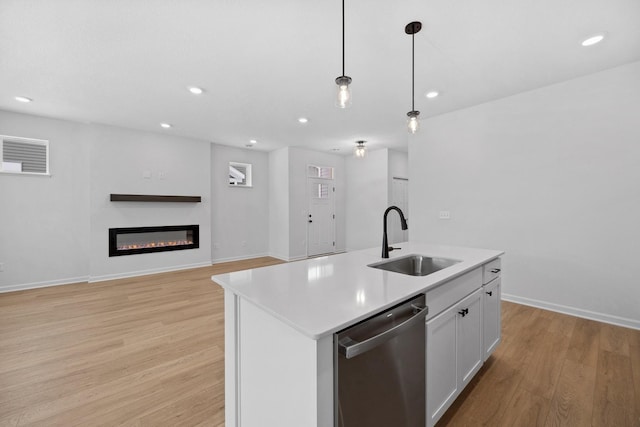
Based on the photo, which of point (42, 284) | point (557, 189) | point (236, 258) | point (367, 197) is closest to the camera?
point (557, 189)

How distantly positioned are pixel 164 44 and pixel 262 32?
0.90 m

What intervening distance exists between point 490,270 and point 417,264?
1.69 feet

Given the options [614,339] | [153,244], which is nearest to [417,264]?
[614,339]

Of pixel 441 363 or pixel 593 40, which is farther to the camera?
pixel 593 40

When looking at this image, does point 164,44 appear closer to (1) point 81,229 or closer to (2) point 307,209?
(1) point 81,229

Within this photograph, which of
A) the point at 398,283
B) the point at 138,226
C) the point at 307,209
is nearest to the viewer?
the point at 398,283

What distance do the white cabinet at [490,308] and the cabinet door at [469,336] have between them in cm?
9

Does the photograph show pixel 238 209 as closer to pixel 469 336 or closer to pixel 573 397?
pixel 469 336

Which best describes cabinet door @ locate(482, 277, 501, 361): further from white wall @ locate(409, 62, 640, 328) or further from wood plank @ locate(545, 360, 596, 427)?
white wall @ locate(409, 62, 640, 328)

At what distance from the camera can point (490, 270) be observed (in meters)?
1.94

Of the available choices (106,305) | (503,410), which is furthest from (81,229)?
(503,410)

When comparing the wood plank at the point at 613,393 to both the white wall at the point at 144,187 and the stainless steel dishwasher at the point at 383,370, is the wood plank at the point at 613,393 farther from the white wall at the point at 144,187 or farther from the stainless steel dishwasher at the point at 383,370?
the white wall at the point at 144,187

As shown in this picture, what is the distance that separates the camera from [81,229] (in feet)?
14.6

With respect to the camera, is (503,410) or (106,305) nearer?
(503,410)
